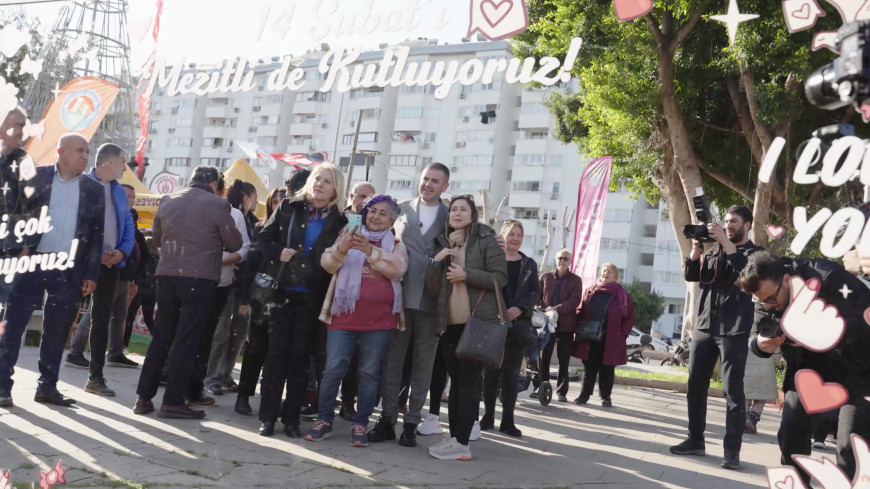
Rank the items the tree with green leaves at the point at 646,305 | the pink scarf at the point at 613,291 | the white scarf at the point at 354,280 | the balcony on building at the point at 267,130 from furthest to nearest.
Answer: the tree with green leaves at the point at 646,305 < the balcony on building at the point at 267,130 < the pink scarf at the point at 613,291 < the white scarf at the point at 354,280

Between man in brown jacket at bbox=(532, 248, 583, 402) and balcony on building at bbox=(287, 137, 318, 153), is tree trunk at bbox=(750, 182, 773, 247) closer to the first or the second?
man in brown jacket at bbox=(532, 248, 583, 402)

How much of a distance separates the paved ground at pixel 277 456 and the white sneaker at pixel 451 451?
0.19 feet

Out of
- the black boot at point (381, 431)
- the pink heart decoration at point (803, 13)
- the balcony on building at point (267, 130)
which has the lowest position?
the black boot at point (381, 431)

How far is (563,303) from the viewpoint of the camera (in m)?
9.98

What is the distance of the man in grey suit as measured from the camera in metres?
5.68

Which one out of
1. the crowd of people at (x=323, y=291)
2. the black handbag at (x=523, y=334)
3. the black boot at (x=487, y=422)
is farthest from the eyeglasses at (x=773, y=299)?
the black boot at (x=487, y=422)

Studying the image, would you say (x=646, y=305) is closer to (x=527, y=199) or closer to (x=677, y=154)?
(x=527, y=199)

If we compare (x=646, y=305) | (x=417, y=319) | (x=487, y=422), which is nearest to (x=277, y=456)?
(x=417, y=319)

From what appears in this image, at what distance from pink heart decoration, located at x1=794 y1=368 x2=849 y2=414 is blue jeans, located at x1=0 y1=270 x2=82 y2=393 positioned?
4.58 meters

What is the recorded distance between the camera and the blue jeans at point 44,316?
5.46 m

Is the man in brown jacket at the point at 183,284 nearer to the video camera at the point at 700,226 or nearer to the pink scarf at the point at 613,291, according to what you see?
the video camera at the point at 700,226

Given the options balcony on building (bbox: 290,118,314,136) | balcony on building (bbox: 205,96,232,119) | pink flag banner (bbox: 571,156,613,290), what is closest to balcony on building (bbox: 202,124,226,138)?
balcony on building (bbox: 205,96,232,119)

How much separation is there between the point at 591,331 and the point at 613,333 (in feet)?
1.04

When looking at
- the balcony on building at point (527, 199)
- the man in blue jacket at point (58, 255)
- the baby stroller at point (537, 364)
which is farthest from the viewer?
the balcony on building at point (527, 199)
